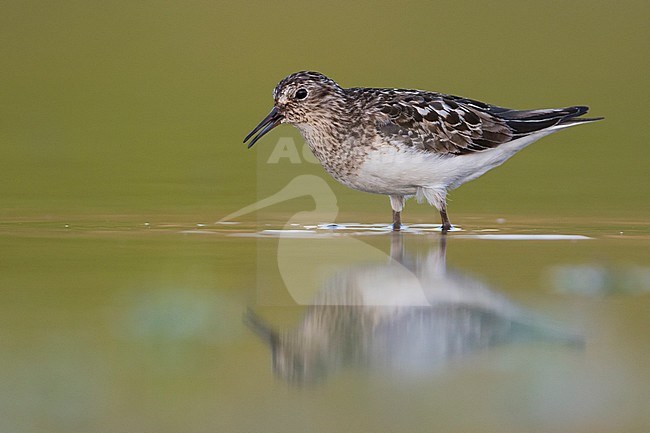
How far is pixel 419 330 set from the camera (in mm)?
8188

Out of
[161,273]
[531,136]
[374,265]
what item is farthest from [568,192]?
[161,273]

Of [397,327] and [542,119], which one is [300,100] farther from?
[397,327]

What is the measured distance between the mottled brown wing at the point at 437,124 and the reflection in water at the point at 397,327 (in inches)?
146

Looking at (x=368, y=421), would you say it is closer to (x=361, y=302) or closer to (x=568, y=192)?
(x=361, y=302)

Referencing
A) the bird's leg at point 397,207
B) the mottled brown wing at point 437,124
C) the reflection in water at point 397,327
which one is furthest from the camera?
the bird's leg at point 397,207

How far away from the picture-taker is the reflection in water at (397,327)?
747 cm

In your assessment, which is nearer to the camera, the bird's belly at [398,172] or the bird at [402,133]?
the bird's belly at [398,172]

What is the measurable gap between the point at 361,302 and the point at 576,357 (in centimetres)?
206

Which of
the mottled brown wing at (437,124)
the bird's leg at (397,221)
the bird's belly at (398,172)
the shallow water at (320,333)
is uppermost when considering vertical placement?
the mottled brown wing at (437,124)

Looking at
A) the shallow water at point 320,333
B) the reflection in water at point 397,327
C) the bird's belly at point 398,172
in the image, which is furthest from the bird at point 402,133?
the reflection in water at point 397,327

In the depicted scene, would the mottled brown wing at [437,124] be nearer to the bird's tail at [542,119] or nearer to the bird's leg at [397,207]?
the bird's tail at [542,119]

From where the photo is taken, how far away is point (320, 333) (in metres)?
8.18

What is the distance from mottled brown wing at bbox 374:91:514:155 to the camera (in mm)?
13688

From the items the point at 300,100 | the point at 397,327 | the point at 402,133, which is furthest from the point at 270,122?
the point at 397,327
